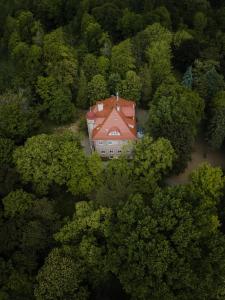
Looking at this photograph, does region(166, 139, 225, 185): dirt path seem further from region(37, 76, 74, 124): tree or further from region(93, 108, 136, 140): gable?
region(37, 76, 74, 124): tree

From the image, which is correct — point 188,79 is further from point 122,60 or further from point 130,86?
point 122,60

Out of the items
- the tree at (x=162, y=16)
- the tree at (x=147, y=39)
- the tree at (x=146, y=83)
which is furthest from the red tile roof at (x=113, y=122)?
the tree at (x=162, y=16)

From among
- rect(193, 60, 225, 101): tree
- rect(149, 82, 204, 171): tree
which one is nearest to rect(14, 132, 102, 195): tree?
rect(149, 82, 204, 171): tree

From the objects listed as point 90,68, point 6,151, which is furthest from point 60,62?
point 6,151

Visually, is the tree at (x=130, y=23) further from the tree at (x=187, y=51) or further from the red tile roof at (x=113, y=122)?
the red tile roof at (x=113, y=122)

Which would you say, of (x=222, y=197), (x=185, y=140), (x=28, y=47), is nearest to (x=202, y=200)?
(x=222, y=197)

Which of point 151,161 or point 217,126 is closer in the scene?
point 151,161
